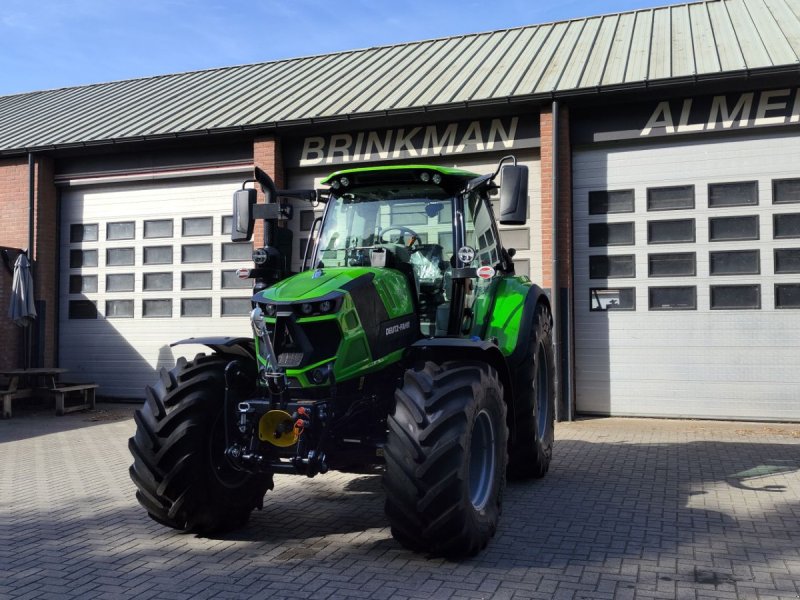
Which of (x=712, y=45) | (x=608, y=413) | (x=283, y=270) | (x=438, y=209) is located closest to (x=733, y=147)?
(x=712, y=45)

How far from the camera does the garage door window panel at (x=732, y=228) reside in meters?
10.4

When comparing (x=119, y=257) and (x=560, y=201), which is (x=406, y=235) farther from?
(x=119, y=257)

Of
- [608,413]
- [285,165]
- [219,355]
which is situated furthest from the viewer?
[285,165]

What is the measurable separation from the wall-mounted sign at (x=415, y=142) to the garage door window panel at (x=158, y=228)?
267 cm

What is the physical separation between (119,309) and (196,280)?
1.71 m

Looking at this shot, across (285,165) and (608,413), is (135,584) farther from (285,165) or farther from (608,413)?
(285,165)

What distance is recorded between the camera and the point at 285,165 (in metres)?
12.8

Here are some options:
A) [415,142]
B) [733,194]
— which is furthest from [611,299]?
[415,142]

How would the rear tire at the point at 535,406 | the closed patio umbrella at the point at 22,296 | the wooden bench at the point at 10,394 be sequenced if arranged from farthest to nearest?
1. the closed patio umbrella at the point at 22,296
2. the wooden bench at the point at 10,394
3. the rear tire at the point at 535,406

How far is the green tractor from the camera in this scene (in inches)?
179

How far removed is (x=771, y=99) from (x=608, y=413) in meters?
4.93

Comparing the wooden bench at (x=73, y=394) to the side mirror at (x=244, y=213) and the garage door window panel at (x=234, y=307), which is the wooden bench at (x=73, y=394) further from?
the side mirror at (x=244, y=213)

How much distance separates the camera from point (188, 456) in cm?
500

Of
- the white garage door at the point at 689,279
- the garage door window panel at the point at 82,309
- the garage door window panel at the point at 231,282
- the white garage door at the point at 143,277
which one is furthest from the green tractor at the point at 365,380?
the garage door window panel at the point at 82,309
